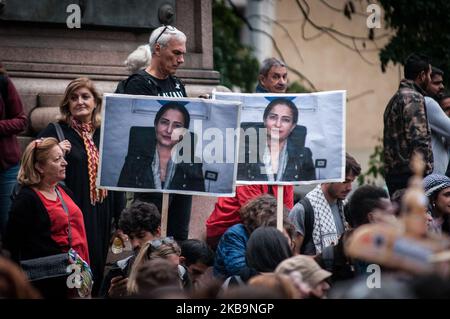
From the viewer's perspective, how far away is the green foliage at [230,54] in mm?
18234

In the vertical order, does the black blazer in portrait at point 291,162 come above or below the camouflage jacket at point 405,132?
below

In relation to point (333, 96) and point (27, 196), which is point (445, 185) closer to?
point (333, 96)

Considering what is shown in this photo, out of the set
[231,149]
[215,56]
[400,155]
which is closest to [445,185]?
[400,155]

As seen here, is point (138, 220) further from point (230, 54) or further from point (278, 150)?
point (230, 54)

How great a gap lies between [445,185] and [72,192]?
2.42 meters

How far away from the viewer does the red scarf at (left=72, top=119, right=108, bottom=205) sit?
9.87 metres

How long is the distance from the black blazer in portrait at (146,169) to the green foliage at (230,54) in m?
8.33

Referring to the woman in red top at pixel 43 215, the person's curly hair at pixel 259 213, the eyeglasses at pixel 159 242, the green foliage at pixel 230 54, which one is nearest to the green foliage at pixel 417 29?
the green foliage at pixel 230 54

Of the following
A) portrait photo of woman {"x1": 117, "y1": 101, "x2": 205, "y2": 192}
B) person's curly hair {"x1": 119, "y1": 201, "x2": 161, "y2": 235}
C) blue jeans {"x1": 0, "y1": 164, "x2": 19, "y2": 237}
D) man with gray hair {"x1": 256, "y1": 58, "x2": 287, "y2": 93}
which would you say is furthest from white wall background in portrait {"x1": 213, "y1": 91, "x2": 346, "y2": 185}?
blue jeans {"x1": 0, "y1": 164, "x2": 19, "y2": 237}

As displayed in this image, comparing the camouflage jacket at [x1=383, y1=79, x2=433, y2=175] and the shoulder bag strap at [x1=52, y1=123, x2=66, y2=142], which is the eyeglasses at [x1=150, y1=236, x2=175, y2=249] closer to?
the shoulder bag strap at [x1=52, y1=123, x2=66, y2=142]

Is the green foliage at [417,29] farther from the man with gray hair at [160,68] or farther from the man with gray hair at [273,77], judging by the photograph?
the man with gray hair at [160,68]

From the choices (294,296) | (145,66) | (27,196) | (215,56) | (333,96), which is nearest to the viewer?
(294,296)

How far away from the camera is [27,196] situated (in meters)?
8.91

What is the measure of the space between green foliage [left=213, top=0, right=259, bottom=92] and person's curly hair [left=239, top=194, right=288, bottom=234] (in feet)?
28.6
